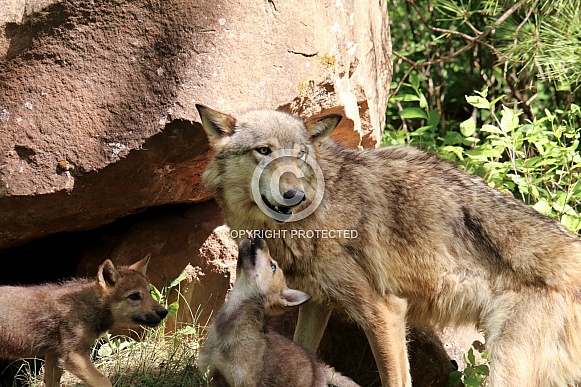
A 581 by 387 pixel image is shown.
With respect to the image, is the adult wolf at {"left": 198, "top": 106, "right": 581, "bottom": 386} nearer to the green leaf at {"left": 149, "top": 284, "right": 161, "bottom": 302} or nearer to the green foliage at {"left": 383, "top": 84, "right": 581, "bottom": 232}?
the green leaf at {"left": 149, "top": 284, "right": 161, "bottom": 302}

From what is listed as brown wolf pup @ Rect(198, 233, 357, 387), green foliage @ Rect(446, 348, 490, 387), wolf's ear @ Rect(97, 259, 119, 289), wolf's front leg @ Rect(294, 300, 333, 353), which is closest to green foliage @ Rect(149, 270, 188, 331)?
wolf's ear @ Rect(97, 259, 119, 289)

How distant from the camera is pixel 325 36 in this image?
6.15 meters

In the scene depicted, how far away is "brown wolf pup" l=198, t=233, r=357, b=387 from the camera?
486cm

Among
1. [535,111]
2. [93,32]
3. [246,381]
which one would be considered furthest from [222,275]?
[535,111]

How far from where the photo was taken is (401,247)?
5.64 m

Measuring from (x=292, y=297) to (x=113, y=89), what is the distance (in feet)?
6.65

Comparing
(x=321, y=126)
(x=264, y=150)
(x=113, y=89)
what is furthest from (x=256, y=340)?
(x=113, y=89)

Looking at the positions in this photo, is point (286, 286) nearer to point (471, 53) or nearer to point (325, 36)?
point (325, 36)

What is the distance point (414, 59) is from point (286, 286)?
22.4 feet

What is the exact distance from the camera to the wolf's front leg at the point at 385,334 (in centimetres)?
543

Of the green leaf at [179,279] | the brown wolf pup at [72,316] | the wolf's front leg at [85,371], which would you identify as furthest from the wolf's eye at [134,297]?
the green leaf at [179,279]

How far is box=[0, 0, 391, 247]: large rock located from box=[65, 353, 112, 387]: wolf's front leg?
106 centimetres

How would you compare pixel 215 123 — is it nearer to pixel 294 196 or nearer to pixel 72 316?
pixel 294 196

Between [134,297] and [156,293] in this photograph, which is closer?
[134,297]
